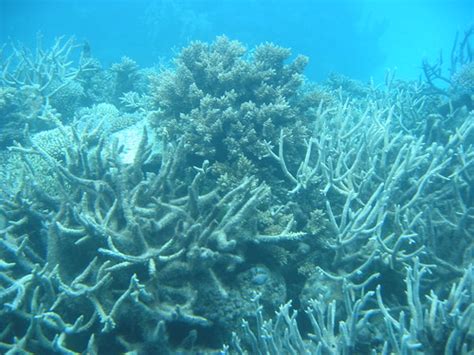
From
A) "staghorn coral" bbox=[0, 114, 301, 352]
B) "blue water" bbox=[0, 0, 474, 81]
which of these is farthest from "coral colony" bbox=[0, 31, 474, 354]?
"blue water" bbox=[0, 0, 474, 81]

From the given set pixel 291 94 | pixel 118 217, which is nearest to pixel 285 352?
pixel 118 217

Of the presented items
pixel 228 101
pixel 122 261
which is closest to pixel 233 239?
pixel 122 261

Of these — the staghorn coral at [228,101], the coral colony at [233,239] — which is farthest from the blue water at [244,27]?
the coral colony at [233,239]

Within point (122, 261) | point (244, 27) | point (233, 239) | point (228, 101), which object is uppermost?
point (244, 27)

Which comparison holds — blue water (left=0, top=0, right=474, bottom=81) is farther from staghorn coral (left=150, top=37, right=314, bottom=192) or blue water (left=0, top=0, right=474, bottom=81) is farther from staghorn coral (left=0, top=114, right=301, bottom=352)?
staghorn coral (left=0, top=114, right=301, bottom=352)

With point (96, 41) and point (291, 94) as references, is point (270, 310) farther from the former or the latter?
point (96, 41)

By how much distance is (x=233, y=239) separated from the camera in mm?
2941

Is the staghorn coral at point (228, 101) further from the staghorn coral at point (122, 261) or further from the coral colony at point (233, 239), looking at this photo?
the staghorn coral at point (122, 261)

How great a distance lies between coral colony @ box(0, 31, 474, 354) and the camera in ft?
8.42

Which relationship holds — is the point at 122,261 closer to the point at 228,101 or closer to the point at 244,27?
the point at 228,101

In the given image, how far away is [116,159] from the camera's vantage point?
137 inches

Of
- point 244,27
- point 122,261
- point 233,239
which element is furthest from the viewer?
point 244,27

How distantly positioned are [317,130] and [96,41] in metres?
37.2

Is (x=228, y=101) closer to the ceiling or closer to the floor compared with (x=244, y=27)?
closer to the floor
